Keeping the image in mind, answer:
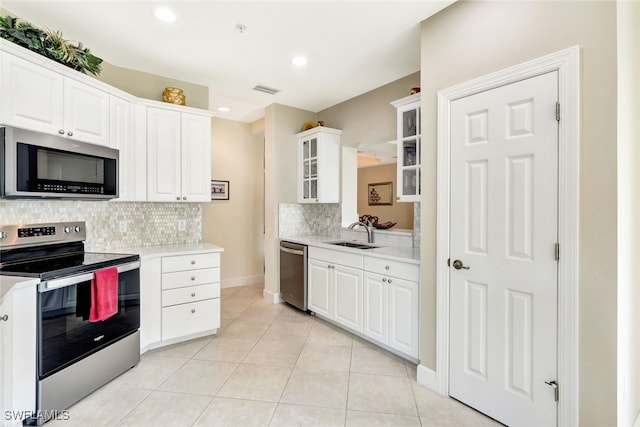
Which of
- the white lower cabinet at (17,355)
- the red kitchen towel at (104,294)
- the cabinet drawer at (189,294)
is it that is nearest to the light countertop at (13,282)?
the white lower cabinet at (17,355)

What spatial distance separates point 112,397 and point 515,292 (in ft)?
8.86

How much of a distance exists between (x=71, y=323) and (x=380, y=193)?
17.6ft

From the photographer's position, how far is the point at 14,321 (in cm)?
172

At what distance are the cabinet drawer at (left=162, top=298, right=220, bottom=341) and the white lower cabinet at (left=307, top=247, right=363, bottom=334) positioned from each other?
1.13 meters

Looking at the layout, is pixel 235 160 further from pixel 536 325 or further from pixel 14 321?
pixel 536 325

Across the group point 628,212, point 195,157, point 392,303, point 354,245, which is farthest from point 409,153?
point 195,157

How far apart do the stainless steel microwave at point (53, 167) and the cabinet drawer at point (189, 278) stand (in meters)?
0.87

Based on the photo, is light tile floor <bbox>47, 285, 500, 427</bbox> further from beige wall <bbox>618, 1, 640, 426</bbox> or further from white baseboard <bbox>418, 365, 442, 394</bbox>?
beige wall <bbox>618, 1, 640, 426</bbox>

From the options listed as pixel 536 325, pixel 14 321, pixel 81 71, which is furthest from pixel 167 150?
pixel 536 325

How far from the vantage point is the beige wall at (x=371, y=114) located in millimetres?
3436

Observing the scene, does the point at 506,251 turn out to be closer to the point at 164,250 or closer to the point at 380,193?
the point at 164,250

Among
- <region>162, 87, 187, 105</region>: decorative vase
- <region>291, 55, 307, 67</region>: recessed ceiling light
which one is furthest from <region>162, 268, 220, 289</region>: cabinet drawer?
<region>291, 55, 307, 67</region>: recessed ceiling light

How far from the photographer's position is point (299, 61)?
117 inches

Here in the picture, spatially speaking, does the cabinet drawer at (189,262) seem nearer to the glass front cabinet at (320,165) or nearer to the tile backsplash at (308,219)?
the tile backsplash at (308,219)
